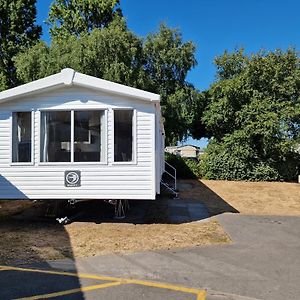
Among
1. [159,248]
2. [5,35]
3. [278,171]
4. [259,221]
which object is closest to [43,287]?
[159,248]

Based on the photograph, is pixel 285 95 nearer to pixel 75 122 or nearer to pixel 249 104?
pixel 249 104

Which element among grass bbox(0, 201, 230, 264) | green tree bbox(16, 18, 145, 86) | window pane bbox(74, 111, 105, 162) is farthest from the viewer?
green tree bbox(16, 18, 145, 86)

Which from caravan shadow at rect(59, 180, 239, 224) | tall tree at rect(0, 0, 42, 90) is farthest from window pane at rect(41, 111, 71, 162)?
tall tree at rect(0, 0, 42, 90)

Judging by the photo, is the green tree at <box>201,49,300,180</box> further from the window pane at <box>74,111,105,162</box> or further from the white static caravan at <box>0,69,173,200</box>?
the window pane at <box>74,111,105,162</box>

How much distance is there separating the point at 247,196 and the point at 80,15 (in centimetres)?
2008

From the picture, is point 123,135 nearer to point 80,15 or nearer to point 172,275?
point 172,275

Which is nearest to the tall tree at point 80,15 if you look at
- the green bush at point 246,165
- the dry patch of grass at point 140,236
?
the green bush at point 246,165

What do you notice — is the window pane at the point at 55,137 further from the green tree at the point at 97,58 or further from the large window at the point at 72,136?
the green tree at the point at 97,58

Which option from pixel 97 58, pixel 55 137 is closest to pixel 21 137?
pixel 55 137

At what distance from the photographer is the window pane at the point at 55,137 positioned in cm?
954

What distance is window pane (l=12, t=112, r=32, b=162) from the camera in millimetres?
9641

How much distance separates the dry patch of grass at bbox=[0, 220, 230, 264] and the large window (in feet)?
5.70

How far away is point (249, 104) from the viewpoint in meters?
20.6

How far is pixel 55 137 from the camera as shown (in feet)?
31.4
